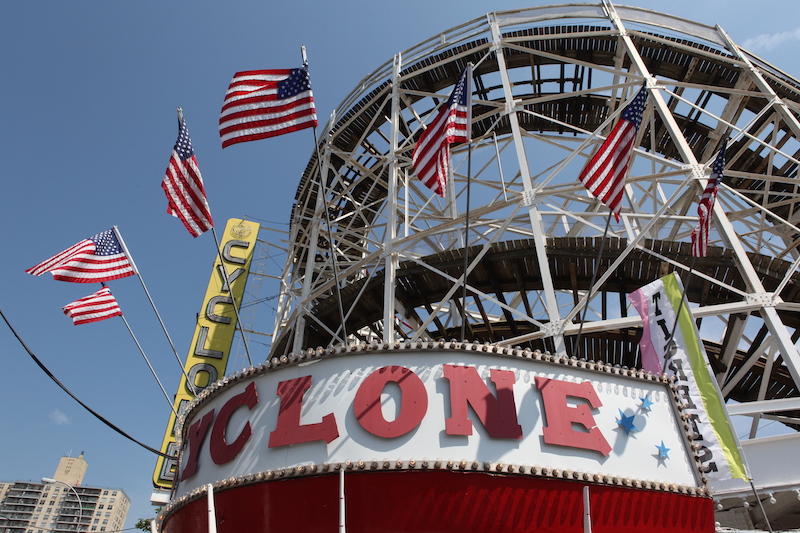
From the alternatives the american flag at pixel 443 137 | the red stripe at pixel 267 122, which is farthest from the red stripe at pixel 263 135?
the american flag at pixel 443 137

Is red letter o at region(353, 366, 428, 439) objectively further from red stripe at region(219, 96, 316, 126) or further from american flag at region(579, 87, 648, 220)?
red stripe at region(219, 96, 316, 126)

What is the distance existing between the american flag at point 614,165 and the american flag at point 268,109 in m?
5.38

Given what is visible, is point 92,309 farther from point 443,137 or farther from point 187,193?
point 443,137

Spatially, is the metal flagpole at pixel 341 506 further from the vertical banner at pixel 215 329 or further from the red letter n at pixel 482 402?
the vertical banner at pixel 215 329

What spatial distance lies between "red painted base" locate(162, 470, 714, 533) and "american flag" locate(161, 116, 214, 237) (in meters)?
5.94

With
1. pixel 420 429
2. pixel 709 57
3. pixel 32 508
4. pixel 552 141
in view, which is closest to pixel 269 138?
pixel 420 429

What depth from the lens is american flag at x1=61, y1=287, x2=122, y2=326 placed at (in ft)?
40.4

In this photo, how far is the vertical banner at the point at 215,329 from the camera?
54.8 feet

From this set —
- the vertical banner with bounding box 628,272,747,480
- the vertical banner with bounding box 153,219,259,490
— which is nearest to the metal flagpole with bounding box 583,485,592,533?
the vertical banner with bounding box 628,272,747,480

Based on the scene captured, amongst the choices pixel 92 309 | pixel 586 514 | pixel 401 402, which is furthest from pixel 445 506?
pixel 92 309

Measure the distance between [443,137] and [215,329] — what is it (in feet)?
39.6

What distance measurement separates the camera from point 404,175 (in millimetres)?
20156

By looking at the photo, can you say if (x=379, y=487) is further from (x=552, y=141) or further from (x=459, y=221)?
(x=552, y=141)

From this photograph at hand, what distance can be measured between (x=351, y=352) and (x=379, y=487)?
1845 mm
